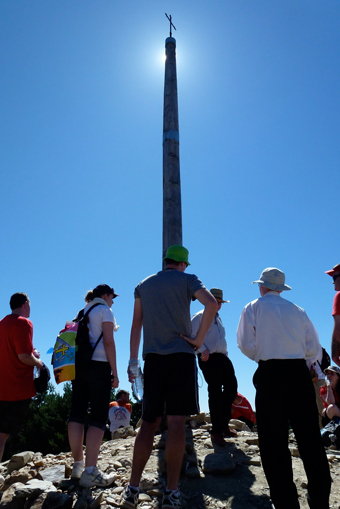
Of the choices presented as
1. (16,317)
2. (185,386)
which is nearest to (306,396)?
(185,386)

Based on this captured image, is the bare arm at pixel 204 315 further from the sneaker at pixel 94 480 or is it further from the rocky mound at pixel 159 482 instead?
the sneaker at pixel 94 480

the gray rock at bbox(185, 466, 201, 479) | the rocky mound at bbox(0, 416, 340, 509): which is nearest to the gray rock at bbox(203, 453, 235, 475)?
the rocky mound at bbox(0, 416, 340, 509)

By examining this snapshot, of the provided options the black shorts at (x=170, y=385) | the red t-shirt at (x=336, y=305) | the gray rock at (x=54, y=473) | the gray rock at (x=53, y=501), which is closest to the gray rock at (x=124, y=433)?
the gray rock at (x=54, y=473)

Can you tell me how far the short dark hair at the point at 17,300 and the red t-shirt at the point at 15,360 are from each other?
0.47 feet

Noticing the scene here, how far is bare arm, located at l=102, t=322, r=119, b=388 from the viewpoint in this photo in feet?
11.5

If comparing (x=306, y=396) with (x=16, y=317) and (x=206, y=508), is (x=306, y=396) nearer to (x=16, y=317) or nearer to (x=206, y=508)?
(x=206, y=508)

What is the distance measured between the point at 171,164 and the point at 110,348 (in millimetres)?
3290

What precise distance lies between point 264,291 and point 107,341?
1.44 meters

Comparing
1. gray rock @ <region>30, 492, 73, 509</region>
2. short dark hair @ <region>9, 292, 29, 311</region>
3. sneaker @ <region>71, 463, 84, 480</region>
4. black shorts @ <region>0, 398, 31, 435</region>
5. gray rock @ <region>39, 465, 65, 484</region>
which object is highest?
short dark hair @ <region>9, 292, 29, 311</region>

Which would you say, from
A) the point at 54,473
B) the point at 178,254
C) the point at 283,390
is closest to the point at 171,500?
the point at 283,390

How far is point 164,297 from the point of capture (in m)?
3.20

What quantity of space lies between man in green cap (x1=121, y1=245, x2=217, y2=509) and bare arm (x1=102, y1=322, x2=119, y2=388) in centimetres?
24

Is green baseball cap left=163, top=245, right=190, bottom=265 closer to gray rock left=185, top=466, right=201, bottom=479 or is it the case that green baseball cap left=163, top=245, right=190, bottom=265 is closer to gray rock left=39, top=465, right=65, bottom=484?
gray rock left=185, top=466, right=201, bottom=479

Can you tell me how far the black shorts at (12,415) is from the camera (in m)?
3.54
